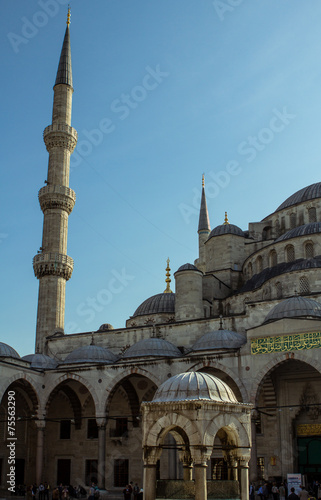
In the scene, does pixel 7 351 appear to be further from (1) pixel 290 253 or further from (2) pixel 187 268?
(1) pixel 290 253

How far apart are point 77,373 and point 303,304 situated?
283 inches

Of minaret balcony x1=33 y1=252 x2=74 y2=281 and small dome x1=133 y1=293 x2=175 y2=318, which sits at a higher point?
minaret balcony x1=33 y1=252 x2=74 y2=281

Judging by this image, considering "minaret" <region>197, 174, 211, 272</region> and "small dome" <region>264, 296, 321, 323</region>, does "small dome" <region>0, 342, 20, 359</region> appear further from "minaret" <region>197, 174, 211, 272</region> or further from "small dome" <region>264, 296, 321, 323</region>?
"minaret" <region>197, 174, 211, 272</region>

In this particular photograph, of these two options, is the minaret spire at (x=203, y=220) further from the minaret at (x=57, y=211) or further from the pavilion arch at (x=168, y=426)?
the pavilion arch at (x=168, y=426)


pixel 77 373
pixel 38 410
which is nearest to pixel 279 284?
pixel 77 373

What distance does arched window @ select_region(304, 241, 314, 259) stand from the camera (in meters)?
20.0

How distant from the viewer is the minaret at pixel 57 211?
22.9 m

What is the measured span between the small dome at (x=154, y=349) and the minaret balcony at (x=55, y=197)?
8252mm

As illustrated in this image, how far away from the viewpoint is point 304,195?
78.5 ft

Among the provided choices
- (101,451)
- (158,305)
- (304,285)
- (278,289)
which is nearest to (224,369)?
(278,289)

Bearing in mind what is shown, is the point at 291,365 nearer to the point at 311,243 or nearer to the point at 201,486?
the point at 311,243

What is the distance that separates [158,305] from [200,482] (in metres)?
15.3

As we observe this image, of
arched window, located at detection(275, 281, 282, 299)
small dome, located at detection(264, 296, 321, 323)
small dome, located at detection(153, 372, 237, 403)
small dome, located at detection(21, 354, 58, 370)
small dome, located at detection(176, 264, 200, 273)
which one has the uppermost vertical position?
small dome, located at detection(176, 264, 200, 273)

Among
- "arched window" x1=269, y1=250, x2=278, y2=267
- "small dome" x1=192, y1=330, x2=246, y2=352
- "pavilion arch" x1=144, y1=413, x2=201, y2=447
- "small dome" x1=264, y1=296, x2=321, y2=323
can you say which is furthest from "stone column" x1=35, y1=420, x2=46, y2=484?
"pavilion arch" x1=144, y1=413, x2=201, y2=447
